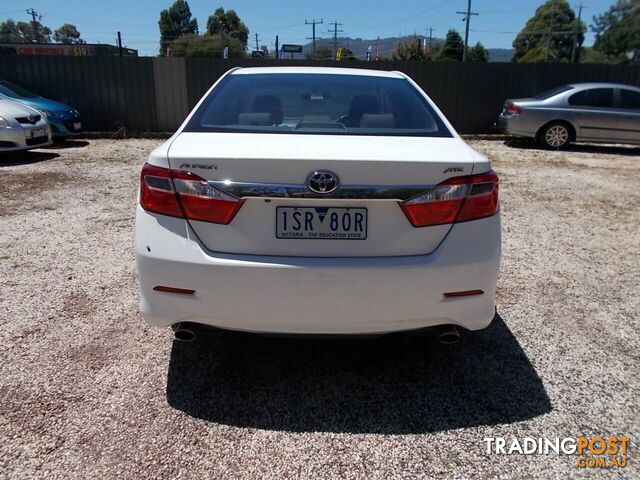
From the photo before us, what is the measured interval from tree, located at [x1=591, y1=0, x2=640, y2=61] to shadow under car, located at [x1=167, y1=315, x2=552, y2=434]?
224 feet

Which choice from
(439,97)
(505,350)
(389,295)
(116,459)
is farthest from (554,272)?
(439,97)

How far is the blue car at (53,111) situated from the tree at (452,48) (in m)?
60.2

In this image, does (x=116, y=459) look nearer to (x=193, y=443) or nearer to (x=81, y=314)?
(x=193, y=443)

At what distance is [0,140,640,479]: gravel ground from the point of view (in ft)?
6.86

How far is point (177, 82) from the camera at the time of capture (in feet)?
43.5

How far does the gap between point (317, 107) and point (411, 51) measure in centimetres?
6103

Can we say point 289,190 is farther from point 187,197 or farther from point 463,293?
point 463,293

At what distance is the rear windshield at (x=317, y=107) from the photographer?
8.52 ft

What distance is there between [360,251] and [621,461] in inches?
56.1

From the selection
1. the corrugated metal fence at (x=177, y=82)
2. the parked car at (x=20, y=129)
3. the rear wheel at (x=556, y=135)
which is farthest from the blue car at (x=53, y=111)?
the rear wheel at (x=556, y=135)

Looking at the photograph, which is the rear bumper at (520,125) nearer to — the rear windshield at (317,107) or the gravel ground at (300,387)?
the gravel ground at (300,387)

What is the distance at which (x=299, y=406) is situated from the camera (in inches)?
95.8

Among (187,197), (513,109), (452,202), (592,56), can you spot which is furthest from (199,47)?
(452,202)

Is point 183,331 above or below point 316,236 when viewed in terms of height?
below
